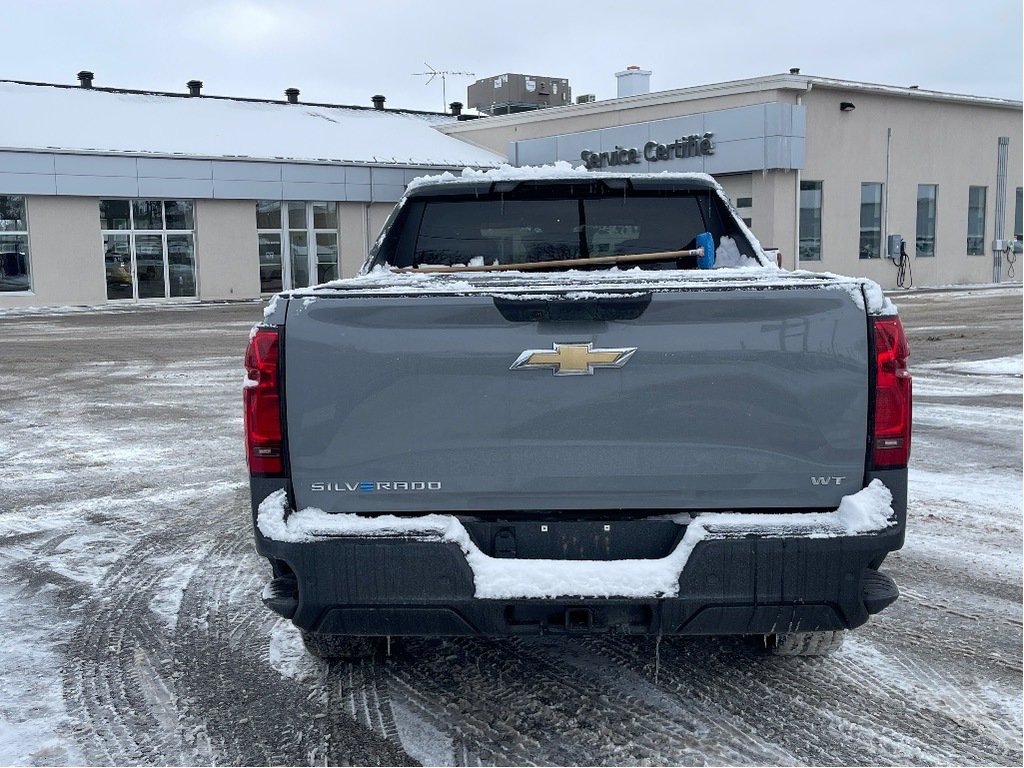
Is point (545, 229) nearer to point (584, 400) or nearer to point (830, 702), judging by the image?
point (584, 400)

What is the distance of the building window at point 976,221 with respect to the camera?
1401 inches

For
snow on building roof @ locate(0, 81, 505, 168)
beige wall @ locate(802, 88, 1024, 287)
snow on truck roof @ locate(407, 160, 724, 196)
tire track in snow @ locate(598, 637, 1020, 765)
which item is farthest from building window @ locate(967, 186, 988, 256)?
tire track in snow @ locate(598, 637, 1020, 765)

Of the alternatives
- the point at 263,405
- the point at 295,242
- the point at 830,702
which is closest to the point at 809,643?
the point at 830,702

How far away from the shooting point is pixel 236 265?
107 feet

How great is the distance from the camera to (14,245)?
29.0 meters

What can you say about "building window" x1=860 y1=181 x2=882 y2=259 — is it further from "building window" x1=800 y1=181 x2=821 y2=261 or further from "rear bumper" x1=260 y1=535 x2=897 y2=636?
"rear bumper" x1=260 y1=535 x2=897 y2=636

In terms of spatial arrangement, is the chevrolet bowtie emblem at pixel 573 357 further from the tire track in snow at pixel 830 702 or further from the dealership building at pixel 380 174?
the dealership building at pixel 380 174

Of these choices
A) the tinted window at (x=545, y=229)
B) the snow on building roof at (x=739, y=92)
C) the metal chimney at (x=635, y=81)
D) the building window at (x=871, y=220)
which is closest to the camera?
the tinted window at (x=545, y=229)

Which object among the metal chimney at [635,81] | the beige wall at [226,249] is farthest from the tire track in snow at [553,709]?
the metal chimney at [635,81]

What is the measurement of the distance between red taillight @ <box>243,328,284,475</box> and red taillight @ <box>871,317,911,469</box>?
1871 millimetres

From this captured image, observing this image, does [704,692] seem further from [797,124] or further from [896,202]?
[896,202]

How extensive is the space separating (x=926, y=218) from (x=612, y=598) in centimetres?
3479

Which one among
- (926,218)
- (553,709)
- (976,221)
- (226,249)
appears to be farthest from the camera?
(976,221)

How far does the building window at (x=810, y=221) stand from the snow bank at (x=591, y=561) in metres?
29.1
